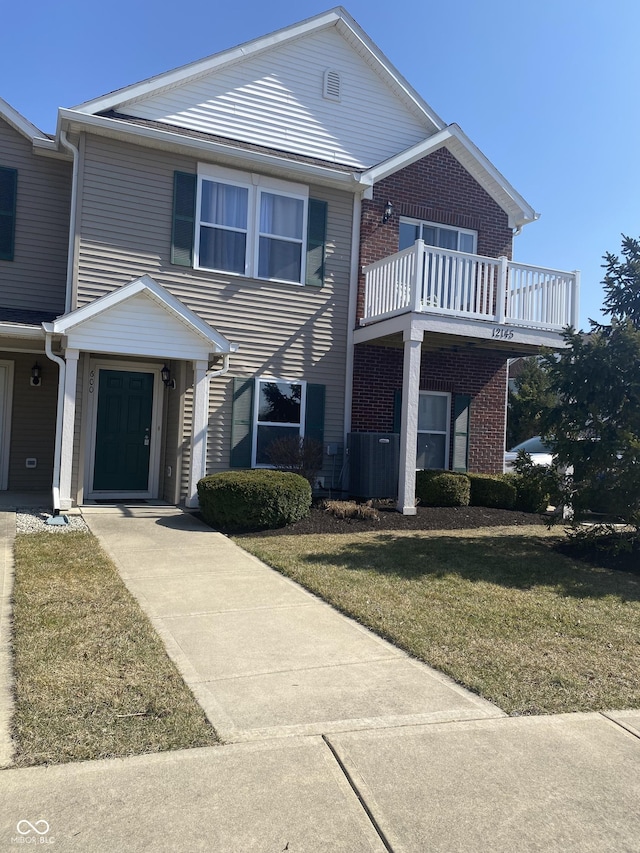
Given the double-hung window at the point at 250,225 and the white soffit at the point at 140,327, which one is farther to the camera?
the double-hung window at the point at 250,225

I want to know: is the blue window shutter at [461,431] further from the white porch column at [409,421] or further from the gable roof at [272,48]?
the gable roof at [272,48]

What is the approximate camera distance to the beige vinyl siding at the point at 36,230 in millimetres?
10898

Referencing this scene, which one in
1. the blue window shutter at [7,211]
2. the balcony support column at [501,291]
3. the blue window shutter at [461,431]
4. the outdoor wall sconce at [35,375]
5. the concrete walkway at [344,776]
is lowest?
the concrete walkway at [344,776]

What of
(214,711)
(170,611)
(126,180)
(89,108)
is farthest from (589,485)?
(89,108)

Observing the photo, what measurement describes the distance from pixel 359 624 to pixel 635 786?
2.48 m

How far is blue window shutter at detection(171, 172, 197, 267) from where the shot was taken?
1077 cm

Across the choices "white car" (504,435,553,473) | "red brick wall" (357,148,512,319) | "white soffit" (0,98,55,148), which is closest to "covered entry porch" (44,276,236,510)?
"white soffit" (0,98,55,148)

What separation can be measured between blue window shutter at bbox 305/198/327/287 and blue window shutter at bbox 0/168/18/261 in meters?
4.86

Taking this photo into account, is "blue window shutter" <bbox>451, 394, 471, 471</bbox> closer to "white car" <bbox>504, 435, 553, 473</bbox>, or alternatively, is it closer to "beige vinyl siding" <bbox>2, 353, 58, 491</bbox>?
"white car" <bbox>504, 435, 553, 473</bbox>

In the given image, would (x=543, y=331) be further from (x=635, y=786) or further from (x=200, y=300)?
(x=635, y=786)

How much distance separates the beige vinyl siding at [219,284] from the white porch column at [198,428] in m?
0.46

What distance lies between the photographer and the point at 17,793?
2688 mm

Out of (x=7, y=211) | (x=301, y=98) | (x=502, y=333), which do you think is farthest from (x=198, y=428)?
(x=301, y=98)

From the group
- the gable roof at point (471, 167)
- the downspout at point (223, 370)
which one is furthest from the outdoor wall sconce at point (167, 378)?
the gable roof at point (471, 167)
